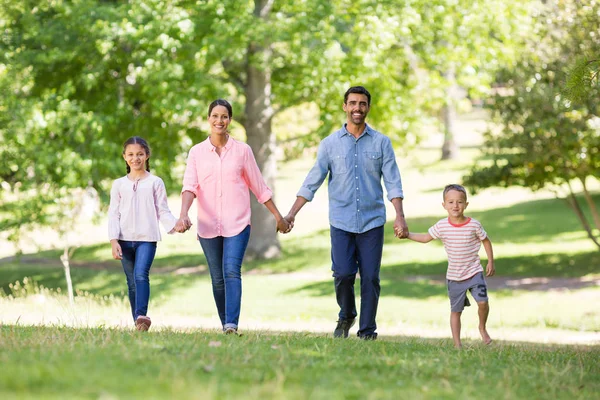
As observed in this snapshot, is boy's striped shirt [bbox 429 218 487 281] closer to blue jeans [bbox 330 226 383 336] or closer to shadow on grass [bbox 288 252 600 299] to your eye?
blue jeans [bbox 330 226 383 336]

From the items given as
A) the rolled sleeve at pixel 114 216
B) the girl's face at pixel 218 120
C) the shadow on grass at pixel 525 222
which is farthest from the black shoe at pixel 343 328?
the shadow on grass at pixel 525 222

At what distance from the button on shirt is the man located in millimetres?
556

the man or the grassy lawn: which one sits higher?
the man

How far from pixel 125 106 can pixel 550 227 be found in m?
14.8

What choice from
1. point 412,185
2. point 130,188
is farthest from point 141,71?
point 412,185

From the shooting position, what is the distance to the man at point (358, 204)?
8.69 m

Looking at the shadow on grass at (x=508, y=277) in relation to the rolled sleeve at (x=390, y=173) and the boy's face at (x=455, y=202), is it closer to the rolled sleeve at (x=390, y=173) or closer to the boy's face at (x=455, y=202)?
the rolled sleeve at (x=390, y=173)

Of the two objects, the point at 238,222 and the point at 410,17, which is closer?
the point at 238,222

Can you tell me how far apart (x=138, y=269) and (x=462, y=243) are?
2996 millimetres

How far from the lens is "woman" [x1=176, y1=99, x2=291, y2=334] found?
8422 mm

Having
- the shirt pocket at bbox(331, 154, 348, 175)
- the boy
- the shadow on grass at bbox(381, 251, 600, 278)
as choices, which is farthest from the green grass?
the shadow on grass at bbox(381, 251, 600, 278)

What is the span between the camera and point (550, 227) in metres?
30.7

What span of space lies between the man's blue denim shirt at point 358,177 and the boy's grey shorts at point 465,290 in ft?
2.97

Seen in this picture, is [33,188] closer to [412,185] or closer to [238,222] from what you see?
[238,222]
